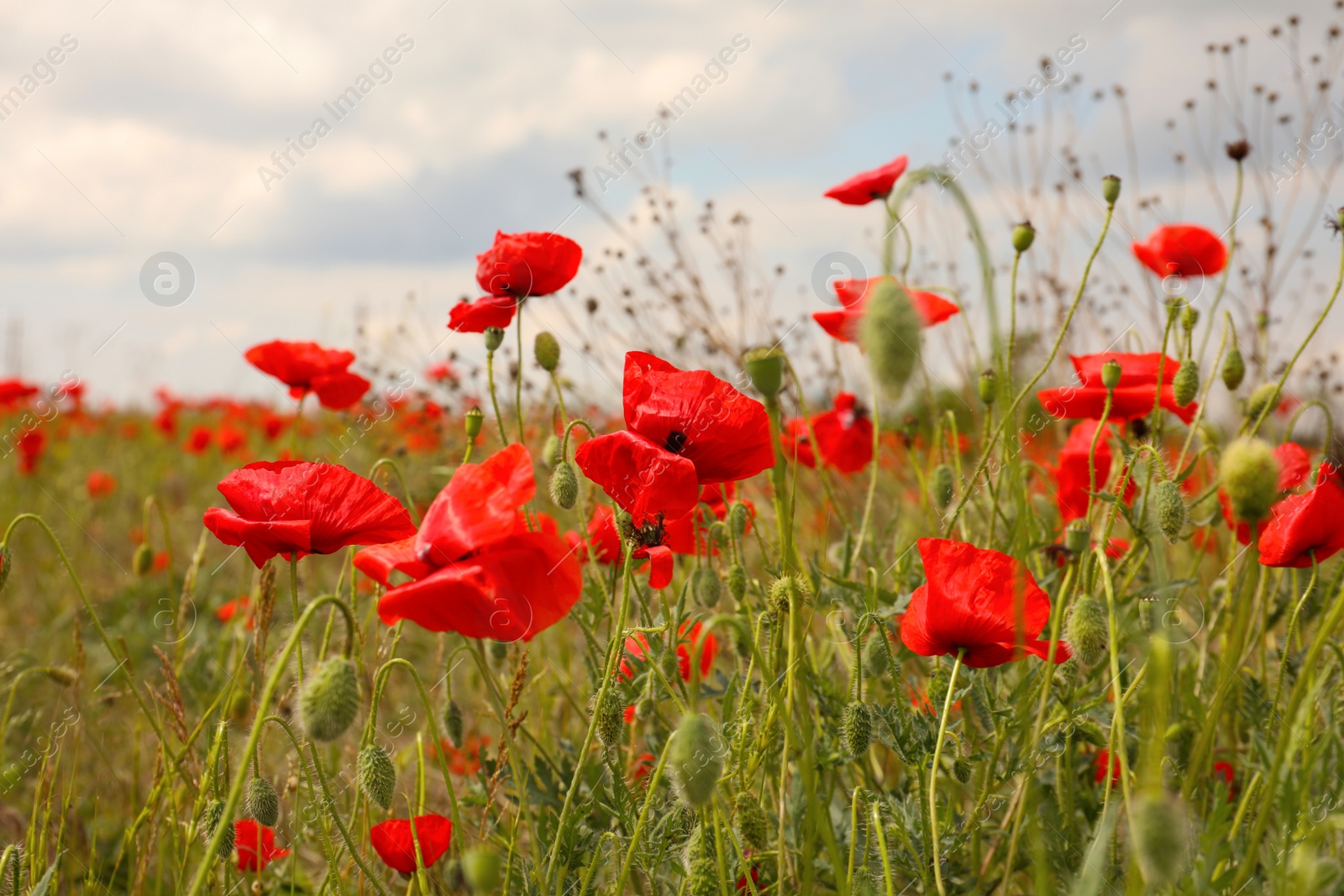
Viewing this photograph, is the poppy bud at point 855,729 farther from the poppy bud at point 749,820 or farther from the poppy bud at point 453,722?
the poppy bud at point 453,722

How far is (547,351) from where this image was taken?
5.65ft

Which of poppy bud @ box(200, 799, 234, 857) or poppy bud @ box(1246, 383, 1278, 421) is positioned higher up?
poppy bud @ box(1246, 383, 1278, 421)

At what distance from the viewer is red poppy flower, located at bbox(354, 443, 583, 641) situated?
995 mm

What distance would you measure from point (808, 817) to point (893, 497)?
2.99 metres

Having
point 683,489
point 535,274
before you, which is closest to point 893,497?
point 535,274

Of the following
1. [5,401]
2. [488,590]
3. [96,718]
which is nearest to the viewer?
[488,590]

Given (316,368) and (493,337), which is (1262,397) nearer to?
(493,337)

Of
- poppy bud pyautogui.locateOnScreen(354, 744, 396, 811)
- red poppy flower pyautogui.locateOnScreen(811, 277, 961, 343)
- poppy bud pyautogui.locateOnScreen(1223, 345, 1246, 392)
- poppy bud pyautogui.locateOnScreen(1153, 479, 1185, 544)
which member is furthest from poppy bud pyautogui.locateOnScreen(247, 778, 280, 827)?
poppy bud pyautogui.locateOnScreen(1223, 345, 1246, 392)

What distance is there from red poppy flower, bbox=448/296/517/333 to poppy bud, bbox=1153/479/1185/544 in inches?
41.5

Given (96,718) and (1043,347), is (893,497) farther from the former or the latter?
(96,718)

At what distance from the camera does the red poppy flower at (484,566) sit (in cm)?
99

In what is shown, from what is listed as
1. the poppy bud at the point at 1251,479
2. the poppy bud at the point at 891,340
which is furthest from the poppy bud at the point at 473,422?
the poppy bud at the point at 1251,479

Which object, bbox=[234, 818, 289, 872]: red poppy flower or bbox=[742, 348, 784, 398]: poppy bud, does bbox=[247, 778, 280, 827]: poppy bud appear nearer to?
bbox=[234, 818, 289, 872]: red poppy flower

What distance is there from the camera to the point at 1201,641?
6.86 feet
